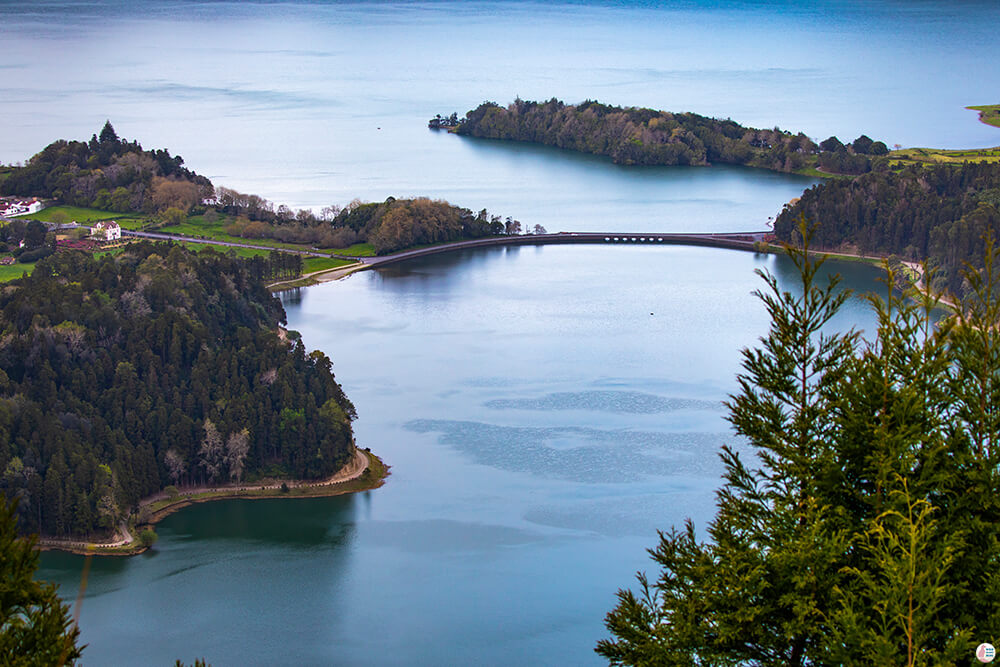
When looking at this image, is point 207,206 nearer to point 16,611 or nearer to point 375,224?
point 375,224

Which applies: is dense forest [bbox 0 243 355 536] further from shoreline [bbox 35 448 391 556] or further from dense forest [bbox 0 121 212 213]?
dense forest [bbox 0 121 212 213]

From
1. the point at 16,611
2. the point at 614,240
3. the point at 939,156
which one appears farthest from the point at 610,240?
the point at 16,611

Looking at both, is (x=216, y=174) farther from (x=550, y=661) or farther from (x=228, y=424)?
(x=550, y=661)

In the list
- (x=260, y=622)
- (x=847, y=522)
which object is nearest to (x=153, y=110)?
(x=260, y=622)

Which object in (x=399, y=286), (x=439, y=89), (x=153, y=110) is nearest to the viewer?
(x=399, y=286)

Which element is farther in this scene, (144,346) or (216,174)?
(216,174)

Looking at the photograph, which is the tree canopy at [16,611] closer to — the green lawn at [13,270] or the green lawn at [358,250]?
the green lawn at [13,270]
